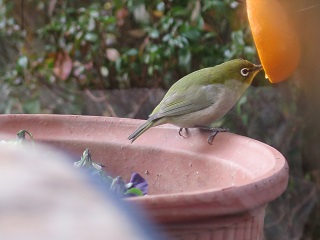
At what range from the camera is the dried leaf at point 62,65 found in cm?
283

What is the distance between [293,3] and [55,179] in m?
0.46

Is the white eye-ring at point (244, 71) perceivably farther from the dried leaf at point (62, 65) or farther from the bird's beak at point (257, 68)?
the dried leaf at point (62, 65)

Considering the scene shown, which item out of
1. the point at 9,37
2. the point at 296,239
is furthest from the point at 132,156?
the point at 9,37

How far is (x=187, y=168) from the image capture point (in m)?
1.09

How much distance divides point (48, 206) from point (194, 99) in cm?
133

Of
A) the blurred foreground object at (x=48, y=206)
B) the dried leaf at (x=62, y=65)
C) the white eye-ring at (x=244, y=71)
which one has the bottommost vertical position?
the dried leaf at (x=62, y=65)

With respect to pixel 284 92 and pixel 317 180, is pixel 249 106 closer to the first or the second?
pixel 284 92

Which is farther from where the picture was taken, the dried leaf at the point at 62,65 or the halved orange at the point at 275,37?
the dried leaf at the point at 62,65

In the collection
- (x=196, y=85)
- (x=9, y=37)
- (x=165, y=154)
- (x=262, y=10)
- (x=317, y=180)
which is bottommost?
(x=317, y=180)

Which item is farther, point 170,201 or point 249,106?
point 249,106

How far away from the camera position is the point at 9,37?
10.7 ft

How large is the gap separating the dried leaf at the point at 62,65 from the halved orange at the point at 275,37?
2.10m

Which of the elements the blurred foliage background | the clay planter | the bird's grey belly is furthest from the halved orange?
the blurred foliage background

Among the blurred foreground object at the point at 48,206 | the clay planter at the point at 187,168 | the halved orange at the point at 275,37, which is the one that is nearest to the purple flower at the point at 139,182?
the clay planter at the point at 187,168
